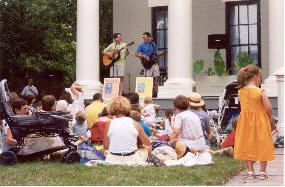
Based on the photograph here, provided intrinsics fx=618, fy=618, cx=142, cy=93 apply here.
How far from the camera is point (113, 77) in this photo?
61.0ft

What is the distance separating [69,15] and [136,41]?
16823 mm

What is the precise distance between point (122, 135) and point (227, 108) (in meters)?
5.37

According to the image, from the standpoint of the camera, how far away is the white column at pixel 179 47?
17.5 m

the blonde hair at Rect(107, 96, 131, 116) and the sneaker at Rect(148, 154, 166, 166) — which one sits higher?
the blonde hair at Rect(107, 96, 131, 116)

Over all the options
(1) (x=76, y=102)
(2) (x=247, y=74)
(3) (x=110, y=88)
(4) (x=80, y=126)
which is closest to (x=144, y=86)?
(3) (x=110, y=88)

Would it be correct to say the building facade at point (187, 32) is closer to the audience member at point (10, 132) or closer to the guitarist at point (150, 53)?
the guitarist at point (150, 53)

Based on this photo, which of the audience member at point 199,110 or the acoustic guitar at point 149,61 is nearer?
the audience member at point 199,110

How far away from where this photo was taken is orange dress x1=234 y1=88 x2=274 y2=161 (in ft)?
26.3

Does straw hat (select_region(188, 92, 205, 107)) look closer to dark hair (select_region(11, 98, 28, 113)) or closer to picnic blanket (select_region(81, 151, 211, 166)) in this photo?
picnic blanket (select_region(81, 151, 211, 166))

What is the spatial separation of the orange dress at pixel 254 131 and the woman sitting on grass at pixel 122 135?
177 centimetres

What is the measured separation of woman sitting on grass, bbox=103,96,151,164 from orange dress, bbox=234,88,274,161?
1.77 metres

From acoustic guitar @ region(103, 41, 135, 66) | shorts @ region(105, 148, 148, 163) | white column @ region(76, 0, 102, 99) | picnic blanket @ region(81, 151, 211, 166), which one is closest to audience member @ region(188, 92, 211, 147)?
picnic blanket @ region(81, 151, 211, 166)

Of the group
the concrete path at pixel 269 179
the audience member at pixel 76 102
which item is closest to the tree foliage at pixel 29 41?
the audience member at pixel 76 102

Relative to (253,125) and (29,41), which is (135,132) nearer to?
(253,125)
